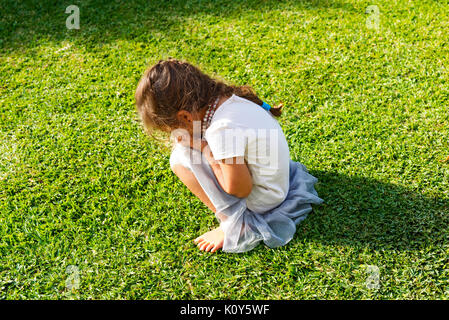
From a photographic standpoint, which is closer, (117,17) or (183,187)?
(183,187)

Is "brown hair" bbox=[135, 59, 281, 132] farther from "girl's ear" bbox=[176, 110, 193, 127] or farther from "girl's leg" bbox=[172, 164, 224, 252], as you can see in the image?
"girl's leg" bbox=[172, 164, 224, 252]

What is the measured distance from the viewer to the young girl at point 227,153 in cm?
200

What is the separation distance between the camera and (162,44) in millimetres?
4086

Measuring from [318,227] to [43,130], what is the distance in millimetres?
2265

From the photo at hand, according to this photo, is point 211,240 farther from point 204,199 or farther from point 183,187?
point 183,187

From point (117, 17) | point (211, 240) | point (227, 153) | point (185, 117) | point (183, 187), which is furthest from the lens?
point (117, 17)

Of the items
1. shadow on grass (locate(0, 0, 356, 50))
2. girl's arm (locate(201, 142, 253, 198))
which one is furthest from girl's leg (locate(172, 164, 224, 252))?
shadow on grass (locate(0, 0, 356, 50))

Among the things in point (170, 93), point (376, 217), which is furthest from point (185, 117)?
point (376, 217)

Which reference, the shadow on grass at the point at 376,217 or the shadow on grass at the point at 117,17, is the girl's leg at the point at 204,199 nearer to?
the shadow on grass at the point at 376,217

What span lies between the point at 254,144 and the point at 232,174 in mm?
184

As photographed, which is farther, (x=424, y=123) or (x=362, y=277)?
(x=424, y=123)

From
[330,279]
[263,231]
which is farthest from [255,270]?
[330,279]

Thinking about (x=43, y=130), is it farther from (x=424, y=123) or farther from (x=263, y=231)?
(x=424, y=123)

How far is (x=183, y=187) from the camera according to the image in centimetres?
275
